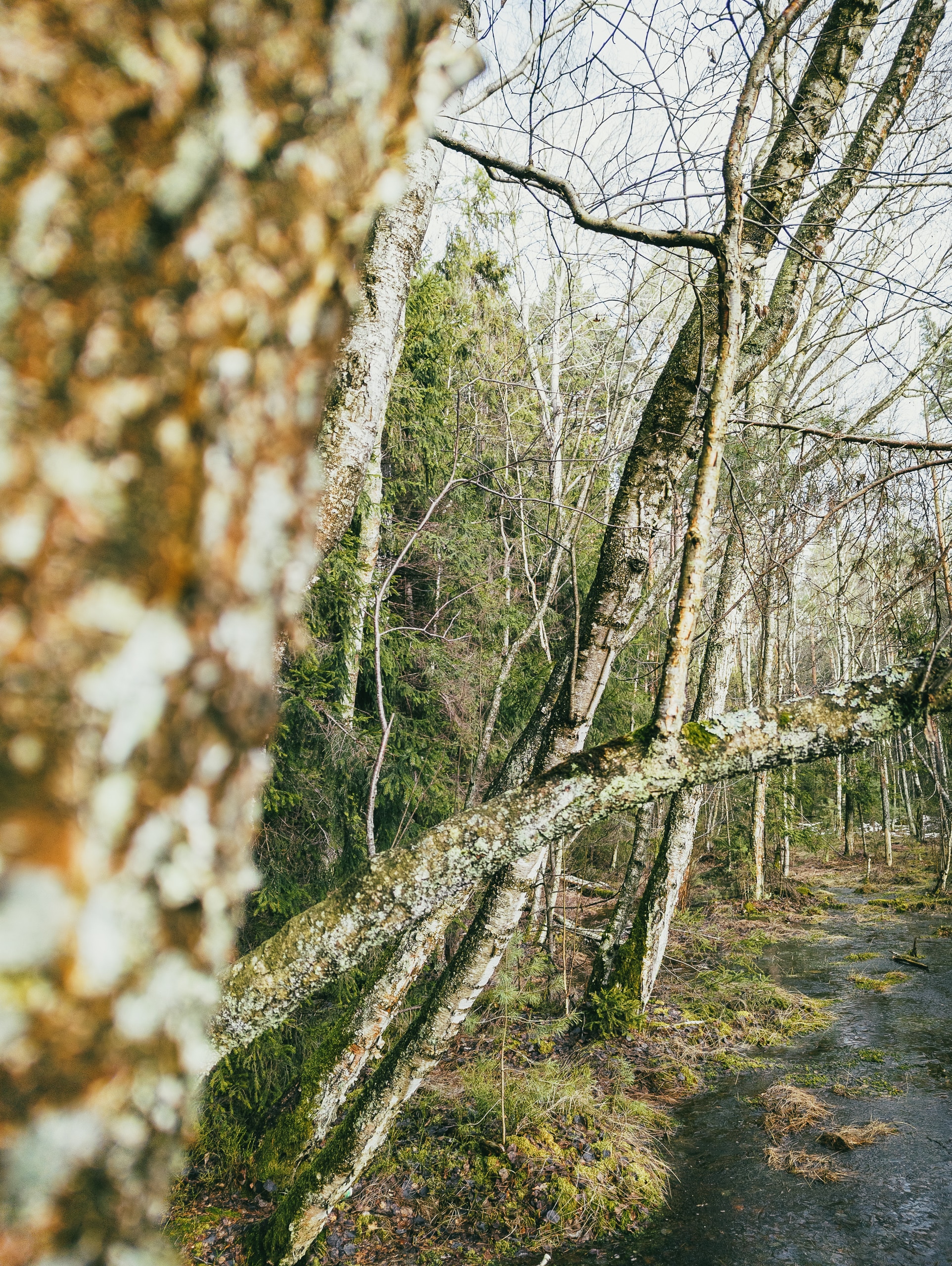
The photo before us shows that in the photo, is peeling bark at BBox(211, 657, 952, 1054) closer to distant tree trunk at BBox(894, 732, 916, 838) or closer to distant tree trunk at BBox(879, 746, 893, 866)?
distant tree trunk at BBox(879, 746, 893, 866)

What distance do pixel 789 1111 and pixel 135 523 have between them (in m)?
7.03

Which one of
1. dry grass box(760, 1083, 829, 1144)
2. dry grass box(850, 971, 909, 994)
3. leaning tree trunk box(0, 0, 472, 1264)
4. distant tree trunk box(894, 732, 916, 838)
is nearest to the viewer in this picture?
leaning tree trunk box(0, 0, 472, 1264)

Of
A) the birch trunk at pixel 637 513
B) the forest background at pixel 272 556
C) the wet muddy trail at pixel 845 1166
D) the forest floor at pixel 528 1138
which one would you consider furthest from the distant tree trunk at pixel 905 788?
the birch trunk at pixel 637 513

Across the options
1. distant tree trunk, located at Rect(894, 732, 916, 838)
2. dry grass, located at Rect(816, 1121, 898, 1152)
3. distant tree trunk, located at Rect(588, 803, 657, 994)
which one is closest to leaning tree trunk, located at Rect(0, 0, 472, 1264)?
dry grass, located at Rect(816, 1121, 898, 1152)

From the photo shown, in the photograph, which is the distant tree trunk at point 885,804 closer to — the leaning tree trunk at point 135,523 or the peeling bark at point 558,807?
the peeling bark at point 558,807

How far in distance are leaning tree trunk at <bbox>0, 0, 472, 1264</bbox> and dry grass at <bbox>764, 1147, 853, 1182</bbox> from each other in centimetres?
592

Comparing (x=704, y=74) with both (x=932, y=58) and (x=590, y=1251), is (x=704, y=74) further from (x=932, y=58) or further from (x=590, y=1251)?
(x=590, y=1251)

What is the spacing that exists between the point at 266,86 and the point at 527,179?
2205mm

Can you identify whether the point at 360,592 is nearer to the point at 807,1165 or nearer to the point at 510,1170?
the point at 510,1170

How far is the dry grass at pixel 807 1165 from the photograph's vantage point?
4465mm

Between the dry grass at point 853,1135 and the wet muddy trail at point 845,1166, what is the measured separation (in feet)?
0.17

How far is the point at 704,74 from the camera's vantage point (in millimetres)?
2850

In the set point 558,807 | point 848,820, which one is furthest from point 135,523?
point 848,820

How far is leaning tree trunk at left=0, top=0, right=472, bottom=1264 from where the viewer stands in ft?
1.22
